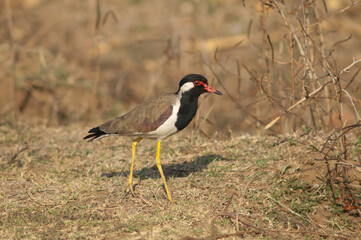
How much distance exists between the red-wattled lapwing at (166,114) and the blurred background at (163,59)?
878 mm

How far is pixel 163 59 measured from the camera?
25.6 ft

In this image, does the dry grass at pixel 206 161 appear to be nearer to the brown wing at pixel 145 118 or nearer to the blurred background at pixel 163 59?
the blurred background at pixel 163 59

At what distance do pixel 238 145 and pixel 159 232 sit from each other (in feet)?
7.69

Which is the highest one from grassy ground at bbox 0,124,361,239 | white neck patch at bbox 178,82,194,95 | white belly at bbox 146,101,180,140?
white neck patch at bbox 178,82,194,95

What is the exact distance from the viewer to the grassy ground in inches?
164

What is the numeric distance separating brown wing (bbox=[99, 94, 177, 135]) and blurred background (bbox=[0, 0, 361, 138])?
45.8 inches

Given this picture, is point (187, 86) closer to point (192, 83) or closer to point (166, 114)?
point (192, 83)

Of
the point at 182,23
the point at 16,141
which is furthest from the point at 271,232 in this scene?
the point at 182,23

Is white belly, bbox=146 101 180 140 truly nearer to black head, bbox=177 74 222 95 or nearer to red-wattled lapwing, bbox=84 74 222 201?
red-wattled lapwing, bbox=84 74 222 201

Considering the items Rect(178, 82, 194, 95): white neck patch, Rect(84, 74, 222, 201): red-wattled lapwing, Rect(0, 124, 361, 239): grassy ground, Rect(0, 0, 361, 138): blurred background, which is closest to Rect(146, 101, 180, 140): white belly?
Rect(84, 74, 222, 201): red-wattled lapwing

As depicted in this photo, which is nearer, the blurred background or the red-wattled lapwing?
the red-wattled lapwing

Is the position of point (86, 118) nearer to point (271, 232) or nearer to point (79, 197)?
point (79, 197)

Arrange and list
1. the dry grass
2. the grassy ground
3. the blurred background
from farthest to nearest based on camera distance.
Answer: the blurred background, the dry grass, the grassy ground

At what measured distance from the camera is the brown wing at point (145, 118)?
4750mm
